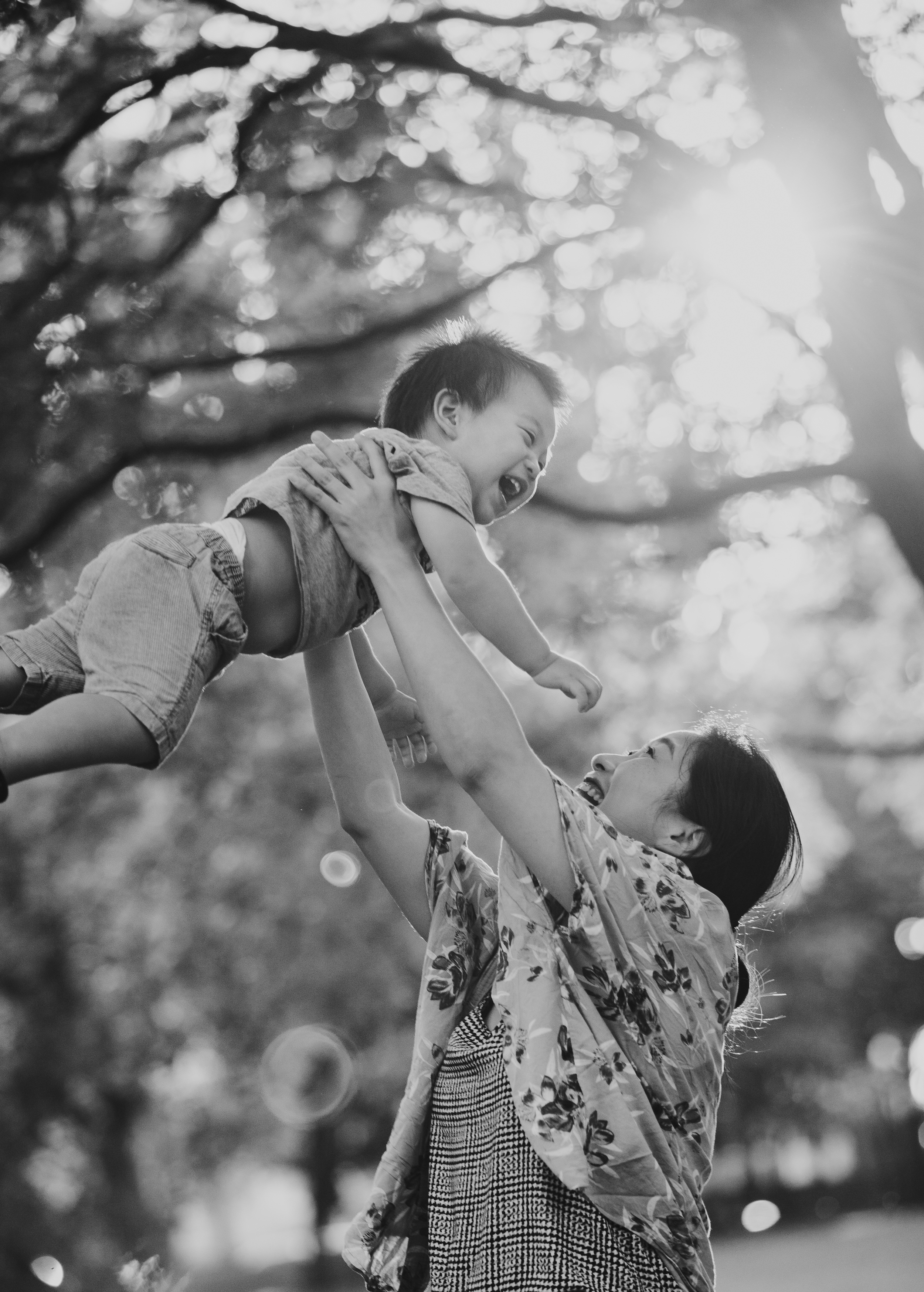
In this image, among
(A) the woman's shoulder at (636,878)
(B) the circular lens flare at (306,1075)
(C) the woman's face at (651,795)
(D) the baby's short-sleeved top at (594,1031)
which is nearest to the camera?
(D) the baby's short-sleeved top at (594,1031)

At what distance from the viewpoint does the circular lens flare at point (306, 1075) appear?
1711 cm

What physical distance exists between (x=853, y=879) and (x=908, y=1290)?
367 inches

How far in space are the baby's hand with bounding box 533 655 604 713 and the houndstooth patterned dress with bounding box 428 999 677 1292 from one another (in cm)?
60

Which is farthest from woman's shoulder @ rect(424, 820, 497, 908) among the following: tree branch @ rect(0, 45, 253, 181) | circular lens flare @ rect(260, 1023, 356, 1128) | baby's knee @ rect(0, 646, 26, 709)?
circular lens flare @ rect(260, 1023, 356, 1128)

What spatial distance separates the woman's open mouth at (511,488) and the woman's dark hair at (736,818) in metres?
0.60

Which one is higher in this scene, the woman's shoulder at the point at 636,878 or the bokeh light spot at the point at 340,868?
the woman's shoulder at the point at 636,878

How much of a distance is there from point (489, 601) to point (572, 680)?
202 mm

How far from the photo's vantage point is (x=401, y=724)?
Answer: 252 cm

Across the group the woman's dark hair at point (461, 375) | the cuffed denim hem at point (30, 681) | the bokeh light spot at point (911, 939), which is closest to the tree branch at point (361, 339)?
the woman's dark hair at point (461, 375)

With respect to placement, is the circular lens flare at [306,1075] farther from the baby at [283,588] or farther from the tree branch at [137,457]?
the baby at [283,588]

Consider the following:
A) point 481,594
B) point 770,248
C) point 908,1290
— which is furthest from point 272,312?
point 908,1290

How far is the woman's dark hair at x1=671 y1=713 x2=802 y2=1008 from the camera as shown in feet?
7.71

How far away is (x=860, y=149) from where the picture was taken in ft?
16.1

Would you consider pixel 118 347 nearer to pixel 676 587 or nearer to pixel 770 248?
pixel 770 248
